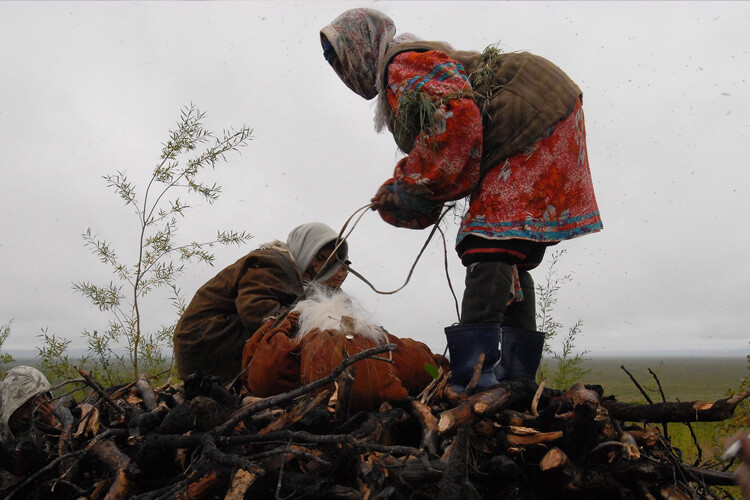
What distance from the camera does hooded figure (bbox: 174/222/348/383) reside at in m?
3.95

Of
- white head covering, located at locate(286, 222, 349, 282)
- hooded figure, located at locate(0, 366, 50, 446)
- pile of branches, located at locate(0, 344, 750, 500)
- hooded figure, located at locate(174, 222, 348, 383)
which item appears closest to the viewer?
pile of branches, located at locate(0, 344, 750, 500)

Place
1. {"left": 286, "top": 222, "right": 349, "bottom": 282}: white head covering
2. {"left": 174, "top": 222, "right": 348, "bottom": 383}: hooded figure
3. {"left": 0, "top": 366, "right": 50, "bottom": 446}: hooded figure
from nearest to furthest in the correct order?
{"left": 0, "top": 366, "right": 50, "bottom": 446}: hooded figure → {"left": 174, "top": 222, "right": 348, "bottom": 383}: hooded figure → {"left": 286, "top": 222, "right": 349, "bottom": 282}: white head covering

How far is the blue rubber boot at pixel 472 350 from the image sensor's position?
286 cm

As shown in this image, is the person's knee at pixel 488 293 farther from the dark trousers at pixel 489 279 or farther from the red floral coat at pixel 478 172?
the red floral coat at pixel 478 172

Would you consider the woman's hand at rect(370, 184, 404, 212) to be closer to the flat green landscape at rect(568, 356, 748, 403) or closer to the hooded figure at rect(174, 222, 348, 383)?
the hooded figure at rect(174, 222, 348, 383)

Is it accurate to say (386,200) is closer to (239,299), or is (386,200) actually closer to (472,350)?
(472,350)

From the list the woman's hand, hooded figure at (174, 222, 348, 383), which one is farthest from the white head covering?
the woman's hand

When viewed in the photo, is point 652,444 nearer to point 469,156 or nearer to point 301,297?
point 469,156

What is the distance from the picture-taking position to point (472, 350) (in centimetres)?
288

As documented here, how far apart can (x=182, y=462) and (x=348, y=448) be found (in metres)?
0.66

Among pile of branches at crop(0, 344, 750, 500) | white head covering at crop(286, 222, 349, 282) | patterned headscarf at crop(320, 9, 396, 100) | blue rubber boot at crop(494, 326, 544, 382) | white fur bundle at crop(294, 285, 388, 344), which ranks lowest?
pile of branches at crop(0, 344, 750, 500)

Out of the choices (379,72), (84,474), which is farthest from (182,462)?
(379,72)

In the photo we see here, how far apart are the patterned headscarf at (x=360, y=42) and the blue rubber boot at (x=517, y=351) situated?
1.61 metres

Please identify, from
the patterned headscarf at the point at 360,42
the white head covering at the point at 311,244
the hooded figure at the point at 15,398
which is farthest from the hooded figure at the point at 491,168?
the hooded figure at the point at 15,398
